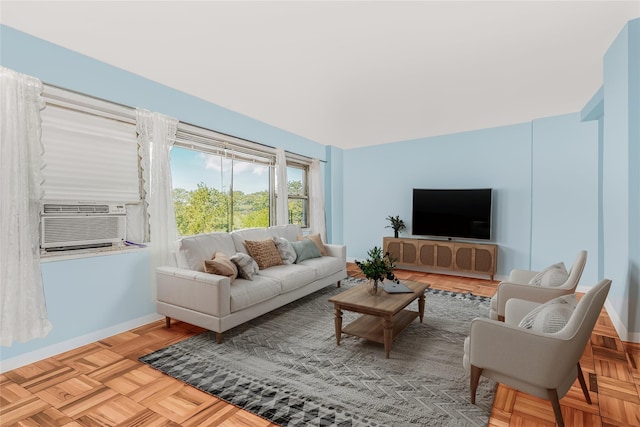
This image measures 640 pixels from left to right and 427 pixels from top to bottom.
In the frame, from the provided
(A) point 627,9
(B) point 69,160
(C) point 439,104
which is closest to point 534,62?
(A) point 627,9

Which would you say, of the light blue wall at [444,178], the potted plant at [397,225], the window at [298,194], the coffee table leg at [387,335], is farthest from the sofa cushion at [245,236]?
the light blue wall at [444,178]

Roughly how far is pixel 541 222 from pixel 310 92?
402 cm

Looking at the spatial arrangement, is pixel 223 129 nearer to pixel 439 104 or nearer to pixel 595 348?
pixel 439 104

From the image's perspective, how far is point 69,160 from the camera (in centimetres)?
278

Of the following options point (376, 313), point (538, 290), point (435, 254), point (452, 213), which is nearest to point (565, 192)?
point (452, 213)

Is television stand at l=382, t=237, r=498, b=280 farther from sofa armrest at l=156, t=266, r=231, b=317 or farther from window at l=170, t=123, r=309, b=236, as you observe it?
sofa armrest at l=156, t=266, r=231, b=317

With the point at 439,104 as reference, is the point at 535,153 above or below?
below

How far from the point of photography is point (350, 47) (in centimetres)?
252

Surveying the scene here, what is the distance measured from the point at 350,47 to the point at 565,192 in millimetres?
4083

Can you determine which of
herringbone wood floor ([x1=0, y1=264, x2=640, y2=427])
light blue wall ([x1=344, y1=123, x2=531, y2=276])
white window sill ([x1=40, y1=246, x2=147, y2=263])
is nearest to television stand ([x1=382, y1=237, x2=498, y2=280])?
light blue wall ([x1=344, y1=123, x2=531, y2=276])

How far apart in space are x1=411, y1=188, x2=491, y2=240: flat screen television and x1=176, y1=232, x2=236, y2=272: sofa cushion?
11.5 feet

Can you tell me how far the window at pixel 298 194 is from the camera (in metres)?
6.12

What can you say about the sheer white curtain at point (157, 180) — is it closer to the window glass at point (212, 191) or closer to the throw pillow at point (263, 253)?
the window glass at point (212, 191)

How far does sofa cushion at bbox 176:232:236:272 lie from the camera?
331 cm
